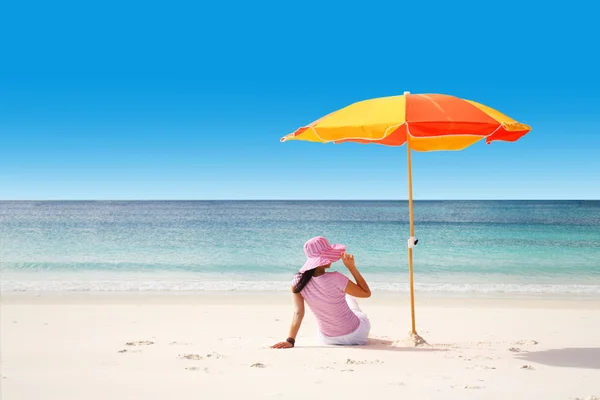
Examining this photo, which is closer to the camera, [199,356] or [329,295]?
[199,356]

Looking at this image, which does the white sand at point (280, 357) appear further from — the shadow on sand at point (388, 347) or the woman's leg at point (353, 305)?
the woman's leg at point (353, 305)

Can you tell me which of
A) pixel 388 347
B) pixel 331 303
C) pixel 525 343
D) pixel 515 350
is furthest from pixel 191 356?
pixel 525 343

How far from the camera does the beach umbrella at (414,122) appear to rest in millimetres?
4730

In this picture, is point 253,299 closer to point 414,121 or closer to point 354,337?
point 354,337

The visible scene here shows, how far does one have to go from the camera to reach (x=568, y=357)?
204 inches

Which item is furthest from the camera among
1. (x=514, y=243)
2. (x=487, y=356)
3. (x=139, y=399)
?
(x=514, y=243)

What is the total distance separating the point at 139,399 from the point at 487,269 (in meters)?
14.1

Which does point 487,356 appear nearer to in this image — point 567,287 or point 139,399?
point 139,399

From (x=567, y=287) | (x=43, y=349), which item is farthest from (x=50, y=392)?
(x=567, y=287)

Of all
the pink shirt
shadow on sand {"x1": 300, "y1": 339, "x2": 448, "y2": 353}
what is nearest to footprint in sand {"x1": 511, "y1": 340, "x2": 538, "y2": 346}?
shadow on sand {"x1": 300, "y1": 339, "x2": 448, "y2": 353}

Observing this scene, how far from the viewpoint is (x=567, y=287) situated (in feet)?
40.8

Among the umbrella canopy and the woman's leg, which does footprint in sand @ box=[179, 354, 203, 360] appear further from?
the umbrella canopy

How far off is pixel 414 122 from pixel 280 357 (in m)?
2.46

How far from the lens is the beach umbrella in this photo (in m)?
4.73
